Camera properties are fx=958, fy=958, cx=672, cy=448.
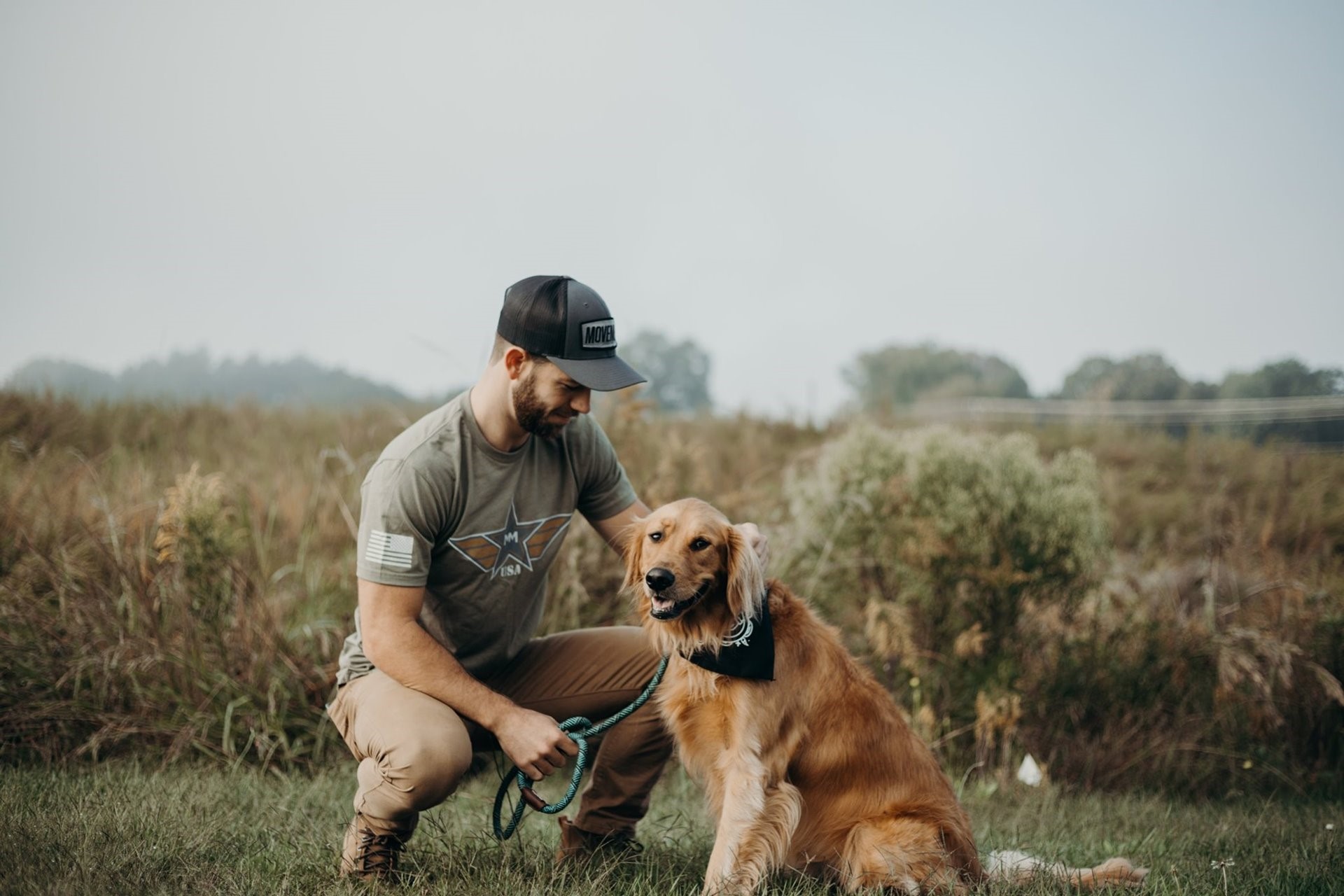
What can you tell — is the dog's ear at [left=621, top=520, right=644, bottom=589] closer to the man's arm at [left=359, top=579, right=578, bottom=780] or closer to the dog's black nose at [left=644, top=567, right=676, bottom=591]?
the dog's black nose at [left=644, top=567, right=676, bottom=591]

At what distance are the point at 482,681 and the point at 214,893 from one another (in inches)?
41.9

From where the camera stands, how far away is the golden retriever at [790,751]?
2807 mm

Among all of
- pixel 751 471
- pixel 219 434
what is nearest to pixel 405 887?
pixel 751 471

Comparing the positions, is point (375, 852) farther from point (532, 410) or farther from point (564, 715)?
point (532, 410)

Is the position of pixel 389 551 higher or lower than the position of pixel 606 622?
higher

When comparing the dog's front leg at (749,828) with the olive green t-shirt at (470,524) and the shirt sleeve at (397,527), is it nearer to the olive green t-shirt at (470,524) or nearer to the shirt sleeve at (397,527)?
the olive green t-shirt at (470,524)

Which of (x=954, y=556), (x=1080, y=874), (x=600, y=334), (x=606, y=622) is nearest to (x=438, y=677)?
(x=600, y=334)

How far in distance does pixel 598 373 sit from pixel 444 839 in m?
1.55

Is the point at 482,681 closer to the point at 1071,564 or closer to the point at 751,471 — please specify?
the point at 1071,564

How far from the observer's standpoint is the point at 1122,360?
43.6 ft

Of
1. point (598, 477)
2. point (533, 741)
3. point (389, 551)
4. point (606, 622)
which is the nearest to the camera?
point (533, 741)

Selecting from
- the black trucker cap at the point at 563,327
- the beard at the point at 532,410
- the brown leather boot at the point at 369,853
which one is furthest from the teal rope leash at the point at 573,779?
the black trucker cap at the point at 563,327

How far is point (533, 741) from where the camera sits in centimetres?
278

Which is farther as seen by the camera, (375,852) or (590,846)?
(590,846)
